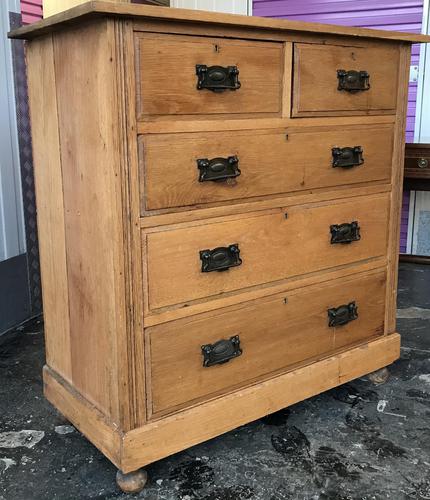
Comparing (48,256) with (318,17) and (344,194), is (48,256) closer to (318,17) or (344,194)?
(344,194)

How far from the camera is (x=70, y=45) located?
1734mm

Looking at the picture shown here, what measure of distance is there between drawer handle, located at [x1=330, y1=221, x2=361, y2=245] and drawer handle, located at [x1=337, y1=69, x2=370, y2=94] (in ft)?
1.53

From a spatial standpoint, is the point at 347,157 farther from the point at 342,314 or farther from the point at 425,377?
the point at 425,377

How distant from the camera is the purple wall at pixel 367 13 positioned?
13.4 feet

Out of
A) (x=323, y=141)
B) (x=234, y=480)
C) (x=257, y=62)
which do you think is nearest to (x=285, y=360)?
(x=234, y=480)

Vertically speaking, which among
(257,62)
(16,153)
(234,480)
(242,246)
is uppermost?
(257,62)

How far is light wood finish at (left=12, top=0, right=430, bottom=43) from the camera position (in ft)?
4.94

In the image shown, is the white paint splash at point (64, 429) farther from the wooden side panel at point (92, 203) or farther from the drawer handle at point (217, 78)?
the drawer handle at point (217, 78)

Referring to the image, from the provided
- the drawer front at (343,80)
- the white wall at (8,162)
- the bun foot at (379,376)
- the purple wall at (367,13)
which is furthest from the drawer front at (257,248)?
the purple wall at (367,13)

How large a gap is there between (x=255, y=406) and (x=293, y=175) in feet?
2.53

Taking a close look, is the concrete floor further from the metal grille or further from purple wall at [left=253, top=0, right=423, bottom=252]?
purple wall at [left=253, top=0, right=423, bottom=252]

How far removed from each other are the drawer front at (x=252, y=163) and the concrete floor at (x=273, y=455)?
83 cm

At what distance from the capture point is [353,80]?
210cm

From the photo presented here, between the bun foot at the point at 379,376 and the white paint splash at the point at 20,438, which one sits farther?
the bun foot at the point at 379,376
